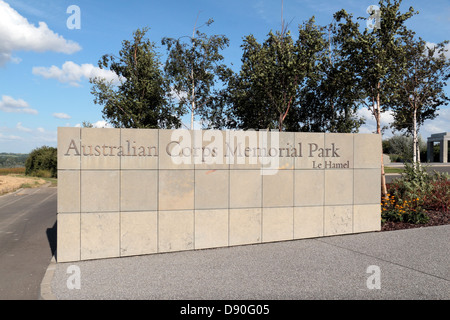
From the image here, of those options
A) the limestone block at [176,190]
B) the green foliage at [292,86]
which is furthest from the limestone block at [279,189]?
the green foliage at [292,86]

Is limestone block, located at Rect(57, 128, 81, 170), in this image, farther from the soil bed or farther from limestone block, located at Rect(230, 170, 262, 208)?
the soil bed

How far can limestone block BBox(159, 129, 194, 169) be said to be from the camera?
847cm

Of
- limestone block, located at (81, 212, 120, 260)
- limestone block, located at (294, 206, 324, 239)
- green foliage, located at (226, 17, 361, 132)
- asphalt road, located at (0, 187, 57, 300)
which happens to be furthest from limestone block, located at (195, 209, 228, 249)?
green foliage, located at (226, 17, 361, 132)

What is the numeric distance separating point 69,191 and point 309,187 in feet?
20.6

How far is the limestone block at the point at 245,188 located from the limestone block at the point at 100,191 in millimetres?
2917

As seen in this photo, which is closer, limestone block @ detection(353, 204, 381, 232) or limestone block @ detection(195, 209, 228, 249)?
limestone block @ detection(195, 209, 228, 249)

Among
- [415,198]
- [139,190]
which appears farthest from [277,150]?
[415,198]

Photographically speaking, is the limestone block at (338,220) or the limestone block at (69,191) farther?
the limestone block at (338,220)

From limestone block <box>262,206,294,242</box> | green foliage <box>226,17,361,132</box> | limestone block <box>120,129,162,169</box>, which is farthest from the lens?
green foliage <box>226,17,361,132</box>

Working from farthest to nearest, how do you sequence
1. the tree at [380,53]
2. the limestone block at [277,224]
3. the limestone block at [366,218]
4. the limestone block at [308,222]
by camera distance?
the tree at [380,53] < the limestone block at [366,218] < the limestone block at [308,222] < the limestone block at [277,224]

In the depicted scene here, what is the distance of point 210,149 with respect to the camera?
8.77m

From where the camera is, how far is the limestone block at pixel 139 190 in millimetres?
8289

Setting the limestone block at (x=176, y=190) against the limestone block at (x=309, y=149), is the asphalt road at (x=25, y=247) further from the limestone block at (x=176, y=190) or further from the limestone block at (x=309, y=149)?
the limestone block at (x=309, y=149)

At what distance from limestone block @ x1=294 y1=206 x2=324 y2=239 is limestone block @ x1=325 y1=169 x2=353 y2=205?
0.46m
